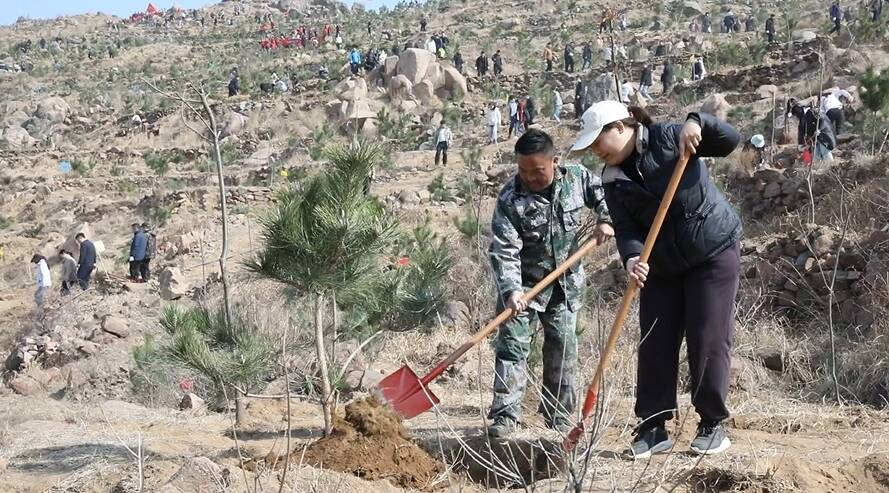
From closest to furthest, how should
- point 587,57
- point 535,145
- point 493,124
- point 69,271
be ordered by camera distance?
1. point 535,145
2. point 69,271
3. point 493,124
4. point 587,57

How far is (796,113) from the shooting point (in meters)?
13.7

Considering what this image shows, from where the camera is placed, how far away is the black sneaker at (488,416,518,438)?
14.4 feet

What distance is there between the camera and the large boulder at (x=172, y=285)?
14.5 m

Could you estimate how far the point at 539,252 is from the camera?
4.48m

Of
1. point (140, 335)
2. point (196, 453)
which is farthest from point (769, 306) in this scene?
point (140, 335)

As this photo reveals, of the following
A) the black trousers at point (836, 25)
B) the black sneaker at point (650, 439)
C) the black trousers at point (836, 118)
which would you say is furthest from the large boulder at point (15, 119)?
the black sneaker at point (650, 439)

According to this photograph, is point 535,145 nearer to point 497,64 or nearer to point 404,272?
point 404,272

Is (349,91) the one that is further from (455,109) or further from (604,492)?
(604,492)

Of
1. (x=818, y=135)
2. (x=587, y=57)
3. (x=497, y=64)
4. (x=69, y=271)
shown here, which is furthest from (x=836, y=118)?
(x=497, y=64)

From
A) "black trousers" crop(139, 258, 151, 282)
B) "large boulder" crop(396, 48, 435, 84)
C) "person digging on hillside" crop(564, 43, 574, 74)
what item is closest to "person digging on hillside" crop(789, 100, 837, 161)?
"black trousers" crop(139, 258, 151, 282)

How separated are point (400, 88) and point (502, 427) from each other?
82.9ft

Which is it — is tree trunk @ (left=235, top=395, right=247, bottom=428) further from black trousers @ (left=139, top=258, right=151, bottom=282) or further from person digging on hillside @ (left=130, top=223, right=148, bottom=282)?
black trousers @ (left=139, top=258, right=151, bottom=282)

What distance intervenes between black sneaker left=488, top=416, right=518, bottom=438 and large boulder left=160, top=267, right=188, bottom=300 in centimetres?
1081

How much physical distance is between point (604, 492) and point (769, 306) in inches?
214
